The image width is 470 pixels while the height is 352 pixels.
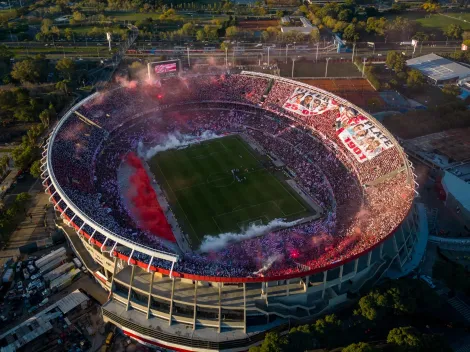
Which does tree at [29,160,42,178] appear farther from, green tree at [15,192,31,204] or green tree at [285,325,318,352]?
green tree at [285,325,318,352]

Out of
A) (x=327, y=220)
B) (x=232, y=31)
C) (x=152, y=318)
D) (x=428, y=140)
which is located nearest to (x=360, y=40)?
(x=232, y=31)

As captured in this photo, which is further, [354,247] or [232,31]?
[232,31]

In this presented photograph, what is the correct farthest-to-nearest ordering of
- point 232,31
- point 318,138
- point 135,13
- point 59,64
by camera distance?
point 135,13, point 232,31, point 59,64, point 318,138

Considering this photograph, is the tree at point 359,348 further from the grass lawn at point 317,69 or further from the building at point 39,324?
the grass lawn at point 317,69

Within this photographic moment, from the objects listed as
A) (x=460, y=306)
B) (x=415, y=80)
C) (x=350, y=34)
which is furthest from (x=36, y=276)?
(x=350, y=34)

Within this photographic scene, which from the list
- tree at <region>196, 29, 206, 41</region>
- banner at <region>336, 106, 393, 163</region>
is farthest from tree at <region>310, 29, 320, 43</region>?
banner at <region>336, 106, 393, 163</region>

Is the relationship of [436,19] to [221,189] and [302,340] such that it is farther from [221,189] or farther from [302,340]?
[302,340]

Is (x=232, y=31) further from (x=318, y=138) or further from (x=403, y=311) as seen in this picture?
(x=403, y=311)

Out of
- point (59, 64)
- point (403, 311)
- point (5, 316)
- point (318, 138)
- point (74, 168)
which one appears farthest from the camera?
point (59, 64)
